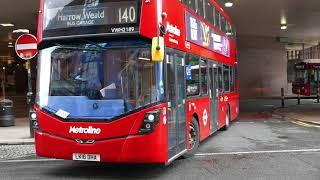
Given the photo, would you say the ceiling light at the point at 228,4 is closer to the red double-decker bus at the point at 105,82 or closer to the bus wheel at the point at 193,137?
the bus wheel at the point at 193,137

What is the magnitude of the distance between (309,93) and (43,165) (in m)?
33.6

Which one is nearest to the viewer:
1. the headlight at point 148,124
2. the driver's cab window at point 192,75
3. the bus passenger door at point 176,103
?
the headlight at point 148,124

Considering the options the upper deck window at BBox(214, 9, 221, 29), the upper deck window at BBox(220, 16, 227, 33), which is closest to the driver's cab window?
the upper deck window at BBox(214, 9, 221, 29)

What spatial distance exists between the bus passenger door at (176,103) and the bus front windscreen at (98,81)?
624mm

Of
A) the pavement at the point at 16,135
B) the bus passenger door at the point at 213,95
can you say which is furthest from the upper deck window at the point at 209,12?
the pavement at the point at 16,135

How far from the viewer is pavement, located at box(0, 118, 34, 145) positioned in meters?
14.3

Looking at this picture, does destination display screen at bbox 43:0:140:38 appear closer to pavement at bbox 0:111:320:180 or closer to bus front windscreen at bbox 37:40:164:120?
bus front windscreen at bbox 37:40:164:120

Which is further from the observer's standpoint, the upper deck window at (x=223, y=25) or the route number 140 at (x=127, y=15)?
the upper deck window at (x=223, y=25)

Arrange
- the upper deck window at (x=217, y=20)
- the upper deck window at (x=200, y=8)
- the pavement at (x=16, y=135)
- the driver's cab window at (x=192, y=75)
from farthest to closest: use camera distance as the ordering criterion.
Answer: the pavement at (x=16, y=135), the upper deck window at (x=217, y=20), the upper deck window at (x=200, y=8), the driver's cab window at (x=192, y=75)

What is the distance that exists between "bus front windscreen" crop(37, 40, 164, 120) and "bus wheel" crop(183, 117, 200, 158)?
8.61 ft

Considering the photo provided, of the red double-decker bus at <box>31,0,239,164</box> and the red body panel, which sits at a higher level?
the red double-decker bus at <box>31,0,239,164</box>

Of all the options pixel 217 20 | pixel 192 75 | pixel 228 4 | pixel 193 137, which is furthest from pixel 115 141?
pixel 228 4

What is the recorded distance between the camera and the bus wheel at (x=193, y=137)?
10649 mm

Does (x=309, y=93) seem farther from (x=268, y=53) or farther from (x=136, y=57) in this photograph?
(x=136, y=57)
